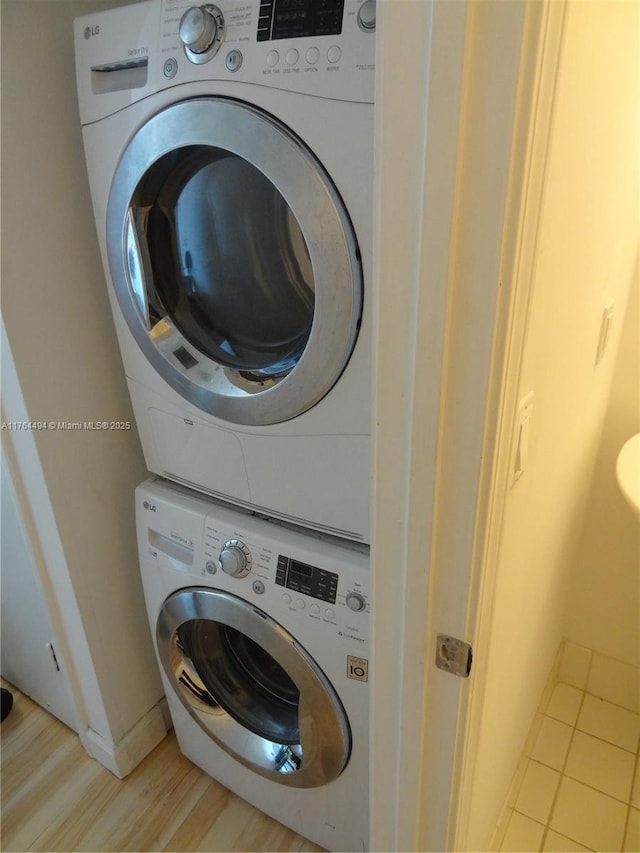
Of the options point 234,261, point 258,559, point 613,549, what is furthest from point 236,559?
point 613,549

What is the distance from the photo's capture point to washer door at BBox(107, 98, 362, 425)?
73 cm

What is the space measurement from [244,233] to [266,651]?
0.79m

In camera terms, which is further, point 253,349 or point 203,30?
point 253,349

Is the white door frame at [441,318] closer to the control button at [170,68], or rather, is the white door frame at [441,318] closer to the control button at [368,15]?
the control button at [368,15]

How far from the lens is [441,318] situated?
474 mm

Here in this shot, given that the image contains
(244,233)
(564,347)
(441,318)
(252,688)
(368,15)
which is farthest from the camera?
(252,688)

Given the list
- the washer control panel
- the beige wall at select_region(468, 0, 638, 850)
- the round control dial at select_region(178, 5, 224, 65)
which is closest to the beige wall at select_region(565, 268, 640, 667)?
the beige wall at select_region(468, 0, 638, 850)

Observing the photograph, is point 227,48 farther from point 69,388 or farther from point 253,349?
point 69,388

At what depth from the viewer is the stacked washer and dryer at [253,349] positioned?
2.35 feet

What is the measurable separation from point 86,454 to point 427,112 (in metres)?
0.96

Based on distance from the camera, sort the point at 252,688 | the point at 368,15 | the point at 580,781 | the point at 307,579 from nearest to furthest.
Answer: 1. the point at 368,15
2. the point at 307,579
3. the point at 252,688
4. the point at 580,781

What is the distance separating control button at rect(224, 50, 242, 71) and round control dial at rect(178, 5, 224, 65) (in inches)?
0.9

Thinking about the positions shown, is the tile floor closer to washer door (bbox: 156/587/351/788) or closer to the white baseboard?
washer door (bbox: 156/587/351/788)

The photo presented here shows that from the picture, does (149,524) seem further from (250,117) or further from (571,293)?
(571,293)
